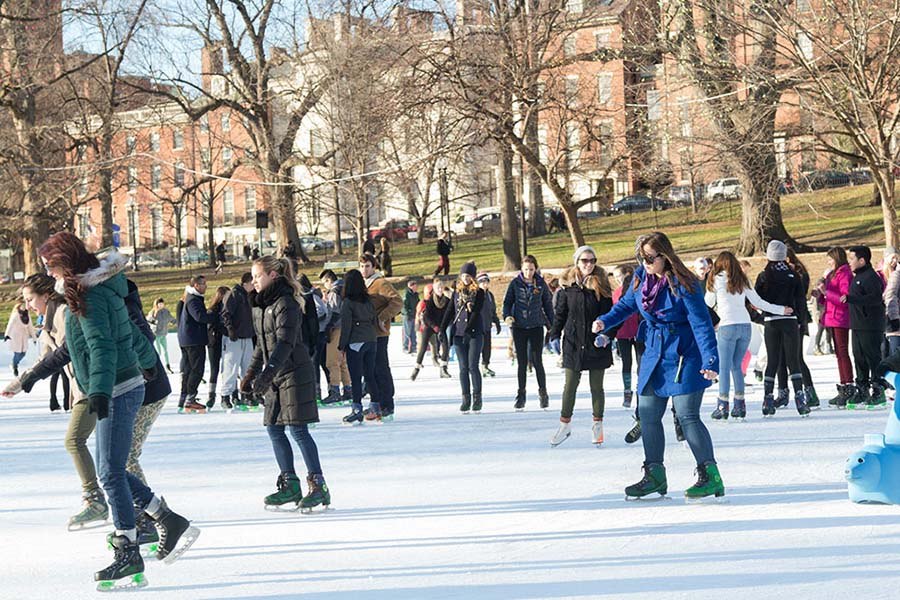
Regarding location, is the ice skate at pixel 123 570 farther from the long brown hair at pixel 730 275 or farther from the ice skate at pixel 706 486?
the long brown hair at pixel 730 275

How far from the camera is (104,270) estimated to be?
6422 mm

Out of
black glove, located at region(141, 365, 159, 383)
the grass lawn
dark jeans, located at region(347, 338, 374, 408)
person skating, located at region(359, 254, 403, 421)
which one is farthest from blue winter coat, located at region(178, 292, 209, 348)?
the grass lawn

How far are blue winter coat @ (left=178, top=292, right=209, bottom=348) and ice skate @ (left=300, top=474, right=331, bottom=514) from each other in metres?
7.34

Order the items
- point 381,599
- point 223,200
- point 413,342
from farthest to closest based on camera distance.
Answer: point 223,200, point 413,342, point 381,599

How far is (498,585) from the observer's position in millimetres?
6254

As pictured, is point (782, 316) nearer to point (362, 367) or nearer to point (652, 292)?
point (362, 367)

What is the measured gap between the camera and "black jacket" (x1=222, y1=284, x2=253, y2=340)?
15.2m

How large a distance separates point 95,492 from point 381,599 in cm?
293

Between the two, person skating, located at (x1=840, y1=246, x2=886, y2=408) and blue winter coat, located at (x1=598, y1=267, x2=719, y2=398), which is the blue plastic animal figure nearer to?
blue winter coat, located at (x1=598, y1=267, x2=719, y2=398)

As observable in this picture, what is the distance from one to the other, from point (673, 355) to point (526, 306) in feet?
19.0

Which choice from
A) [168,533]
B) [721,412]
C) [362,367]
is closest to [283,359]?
[168,533]

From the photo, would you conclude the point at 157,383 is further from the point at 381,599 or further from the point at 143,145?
the point at 143,145

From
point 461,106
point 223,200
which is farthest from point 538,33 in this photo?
point 223,200

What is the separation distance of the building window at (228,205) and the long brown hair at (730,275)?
73.0m
